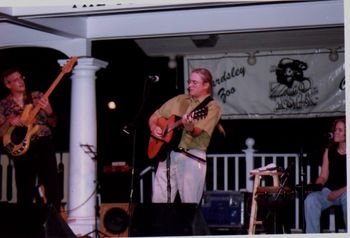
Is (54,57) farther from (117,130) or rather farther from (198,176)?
(198,176)

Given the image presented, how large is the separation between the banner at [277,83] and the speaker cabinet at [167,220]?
379 centimetres

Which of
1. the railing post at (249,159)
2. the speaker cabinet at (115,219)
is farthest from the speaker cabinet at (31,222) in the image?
the railing post at (249,159)

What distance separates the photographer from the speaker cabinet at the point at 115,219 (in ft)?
23.0

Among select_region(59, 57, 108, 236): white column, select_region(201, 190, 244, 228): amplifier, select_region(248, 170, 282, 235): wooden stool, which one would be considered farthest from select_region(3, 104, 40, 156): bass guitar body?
select_region(248, 170, 282, 235): wooden stool

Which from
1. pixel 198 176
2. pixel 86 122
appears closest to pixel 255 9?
pixel 198 176

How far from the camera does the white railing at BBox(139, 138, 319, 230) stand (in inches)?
338

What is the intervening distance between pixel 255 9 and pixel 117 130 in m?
3.16

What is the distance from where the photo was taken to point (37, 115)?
7.70 meters

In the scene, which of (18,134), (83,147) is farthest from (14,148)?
(83,147)

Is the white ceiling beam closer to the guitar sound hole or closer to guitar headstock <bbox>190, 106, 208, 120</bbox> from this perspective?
guitar headstock <bbox>190, 106, 208, 120</bbox>

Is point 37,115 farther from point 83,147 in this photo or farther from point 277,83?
point 277,83

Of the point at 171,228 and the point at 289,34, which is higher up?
the point at 289,34

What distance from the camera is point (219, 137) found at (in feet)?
30.9

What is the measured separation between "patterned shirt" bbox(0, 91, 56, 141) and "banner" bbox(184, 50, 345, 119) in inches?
86.7
